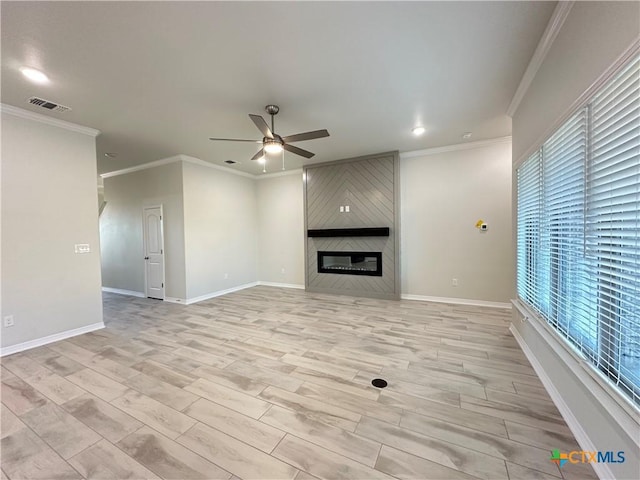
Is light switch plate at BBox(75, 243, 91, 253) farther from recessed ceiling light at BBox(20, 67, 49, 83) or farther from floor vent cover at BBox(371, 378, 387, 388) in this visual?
floor vent cover at BBox(371, 378, 387, 388)

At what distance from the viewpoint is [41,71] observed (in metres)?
2.37

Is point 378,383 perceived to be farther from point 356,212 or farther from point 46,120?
point 46,120

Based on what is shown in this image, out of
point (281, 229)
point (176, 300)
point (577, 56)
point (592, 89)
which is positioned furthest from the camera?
point (281, 229)

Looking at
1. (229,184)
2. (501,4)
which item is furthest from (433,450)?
(229,184)

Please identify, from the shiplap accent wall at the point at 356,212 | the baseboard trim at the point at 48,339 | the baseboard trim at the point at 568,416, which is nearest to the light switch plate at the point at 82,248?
the baseboard trim at the point at 48,339

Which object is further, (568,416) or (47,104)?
(47,104)

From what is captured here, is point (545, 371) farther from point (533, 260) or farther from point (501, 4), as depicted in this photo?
point (501, 4)

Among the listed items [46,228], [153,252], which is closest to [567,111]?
[46,228]

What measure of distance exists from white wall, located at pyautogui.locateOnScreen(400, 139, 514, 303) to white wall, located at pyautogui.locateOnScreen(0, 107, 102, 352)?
5429mm

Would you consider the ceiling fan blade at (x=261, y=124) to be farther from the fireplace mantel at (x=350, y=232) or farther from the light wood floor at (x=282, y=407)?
the fireplace mantel at (x=350, y=232)

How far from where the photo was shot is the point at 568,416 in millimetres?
1746

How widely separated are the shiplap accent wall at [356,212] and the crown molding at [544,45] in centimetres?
233

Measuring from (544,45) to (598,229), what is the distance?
1718mm

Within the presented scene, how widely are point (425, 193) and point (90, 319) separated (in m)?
6.14
